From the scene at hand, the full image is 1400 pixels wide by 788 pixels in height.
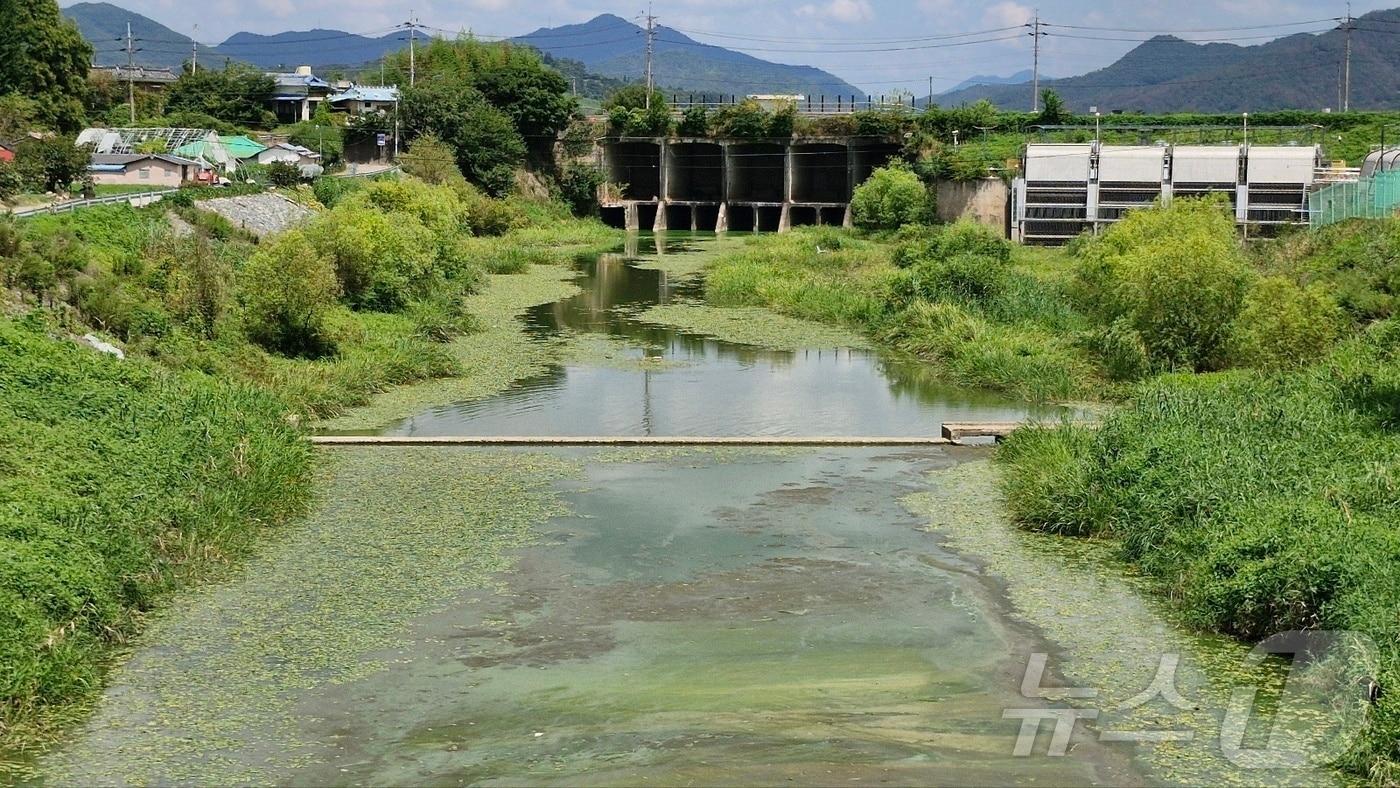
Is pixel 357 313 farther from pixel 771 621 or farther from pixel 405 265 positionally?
pixel 771 621

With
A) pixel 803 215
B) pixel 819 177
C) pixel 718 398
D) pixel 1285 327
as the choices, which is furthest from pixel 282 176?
pixel 819 177

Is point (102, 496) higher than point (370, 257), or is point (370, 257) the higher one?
point (370, 257)

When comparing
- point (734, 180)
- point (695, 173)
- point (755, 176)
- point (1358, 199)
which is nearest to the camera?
point (1358, 199)

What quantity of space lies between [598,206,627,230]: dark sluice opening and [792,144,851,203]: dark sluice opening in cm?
787

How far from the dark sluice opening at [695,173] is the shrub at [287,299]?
143 feet

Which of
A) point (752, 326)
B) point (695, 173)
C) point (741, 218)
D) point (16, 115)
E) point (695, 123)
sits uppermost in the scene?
point (695, 123)

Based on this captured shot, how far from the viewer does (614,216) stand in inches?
2591

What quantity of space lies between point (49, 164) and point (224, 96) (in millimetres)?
34473

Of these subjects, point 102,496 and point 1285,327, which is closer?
point 102,496

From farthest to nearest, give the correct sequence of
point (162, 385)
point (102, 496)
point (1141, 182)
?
point (1141, 182) → point (162, 385) → point (102, 496)

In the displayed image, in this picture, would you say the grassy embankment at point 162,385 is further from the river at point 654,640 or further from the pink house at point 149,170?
the pink house at point 149,170

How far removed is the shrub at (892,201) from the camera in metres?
50.0

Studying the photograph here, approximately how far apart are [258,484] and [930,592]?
7.10 m

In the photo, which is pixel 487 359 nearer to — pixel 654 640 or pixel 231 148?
pixel 654 640
